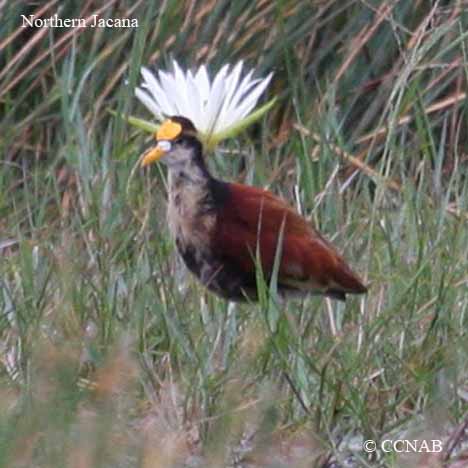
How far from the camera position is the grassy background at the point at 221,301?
303 centimetres

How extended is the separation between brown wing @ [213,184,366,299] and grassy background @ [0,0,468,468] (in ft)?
0.30

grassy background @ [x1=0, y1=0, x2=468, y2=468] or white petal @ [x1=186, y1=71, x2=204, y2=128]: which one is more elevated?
white petal @ [x1=186, y1=71, x2=204, y2=128]

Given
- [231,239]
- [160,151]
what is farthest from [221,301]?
[160,151]

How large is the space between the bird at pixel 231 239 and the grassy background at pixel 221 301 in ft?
0.28

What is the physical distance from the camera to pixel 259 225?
13.1 feet

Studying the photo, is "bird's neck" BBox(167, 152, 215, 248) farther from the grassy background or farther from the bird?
the grassy background

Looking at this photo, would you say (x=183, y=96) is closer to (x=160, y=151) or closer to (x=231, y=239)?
(x=160, y=151)

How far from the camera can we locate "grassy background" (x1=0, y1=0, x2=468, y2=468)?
3027mm

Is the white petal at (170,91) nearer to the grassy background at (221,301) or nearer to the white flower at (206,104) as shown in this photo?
the white flower at (206,104)

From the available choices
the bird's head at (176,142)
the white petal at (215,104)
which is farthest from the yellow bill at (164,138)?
the white petal at (215,104)

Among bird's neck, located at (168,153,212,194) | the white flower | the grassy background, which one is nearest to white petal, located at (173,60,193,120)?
the white flower

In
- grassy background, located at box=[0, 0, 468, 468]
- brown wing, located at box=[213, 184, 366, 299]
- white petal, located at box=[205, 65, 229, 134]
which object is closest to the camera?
grassy background, located at box=[0, 0, 468, 468]

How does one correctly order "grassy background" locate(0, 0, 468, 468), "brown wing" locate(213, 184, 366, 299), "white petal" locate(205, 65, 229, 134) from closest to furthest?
"grassy background" locate(0, 0, 468, 468) < "brown wing" locate(213, 184, 366, 299) < "white petal" locate(205, 65, 229, 134)

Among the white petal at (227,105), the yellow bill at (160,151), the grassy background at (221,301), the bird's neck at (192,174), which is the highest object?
the white petal at (227,105)
